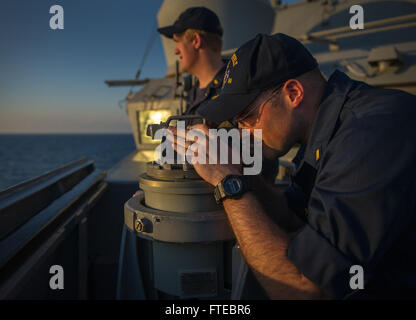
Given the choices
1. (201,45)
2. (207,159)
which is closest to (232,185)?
(207,159)

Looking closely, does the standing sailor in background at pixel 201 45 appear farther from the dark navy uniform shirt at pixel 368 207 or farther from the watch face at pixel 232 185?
the dark navy uniform shirt at pixel 368 207

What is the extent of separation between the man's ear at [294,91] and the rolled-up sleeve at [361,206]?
1.04ft

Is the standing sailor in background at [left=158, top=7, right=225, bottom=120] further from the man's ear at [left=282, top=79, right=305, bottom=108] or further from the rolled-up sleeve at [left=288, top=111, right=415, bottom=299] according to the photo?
the rolled-up sleeve at [left=288, top=111, right=415, bottom=299]

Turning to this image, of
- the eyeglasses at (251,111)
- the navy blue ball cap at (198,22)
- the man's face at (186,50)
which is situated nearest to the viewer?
the eyeglasses at (251,111)

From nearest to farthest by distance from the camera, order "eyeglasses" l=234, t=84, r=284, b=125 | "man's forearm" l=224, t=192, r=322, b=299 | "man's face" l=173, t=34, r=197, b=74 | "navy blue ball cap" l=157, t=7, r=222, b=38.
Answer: "man's forearm" l=224, t=192, r=322, b=299, "eyeglasses" l=234, t=84, r=284, b=125, "navy blue ball cap" l=157, t=7, r=222, b=38, "man's face" l=173, t=34, r=197, b=74

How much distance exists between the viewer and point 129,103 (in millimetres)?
8016

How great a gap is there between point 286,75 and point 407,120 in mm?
430

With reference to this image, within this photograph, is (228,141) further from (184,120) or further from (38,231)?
(38,231)

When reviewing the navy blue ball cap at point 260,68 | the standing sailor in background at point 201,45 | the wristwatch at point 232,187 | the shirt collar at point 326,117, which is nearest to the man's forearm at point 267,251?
the wristwatch at point 232,187

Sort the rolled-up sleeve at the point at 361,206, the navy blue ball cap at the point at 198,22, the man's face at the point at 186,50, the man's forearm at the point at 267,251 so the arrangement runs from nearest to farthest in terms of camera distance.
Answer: the rolled-up sleeve at the point at 361,206 → the man's forearm at the point at 267,251 → the navy blue ball cap at the point at 198,22 → the man's face at the point at 186,50

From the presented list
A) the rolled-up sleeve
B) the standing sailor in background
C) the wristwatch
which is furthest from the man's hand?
the standing sailor in background

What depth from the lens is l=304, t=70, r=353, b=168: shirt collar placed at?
39.8 inches

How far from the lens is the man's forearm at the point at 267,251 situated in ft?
2.82

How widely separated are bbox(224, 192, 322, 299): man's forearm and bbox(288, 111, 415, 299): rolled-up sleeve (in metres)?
0.05
